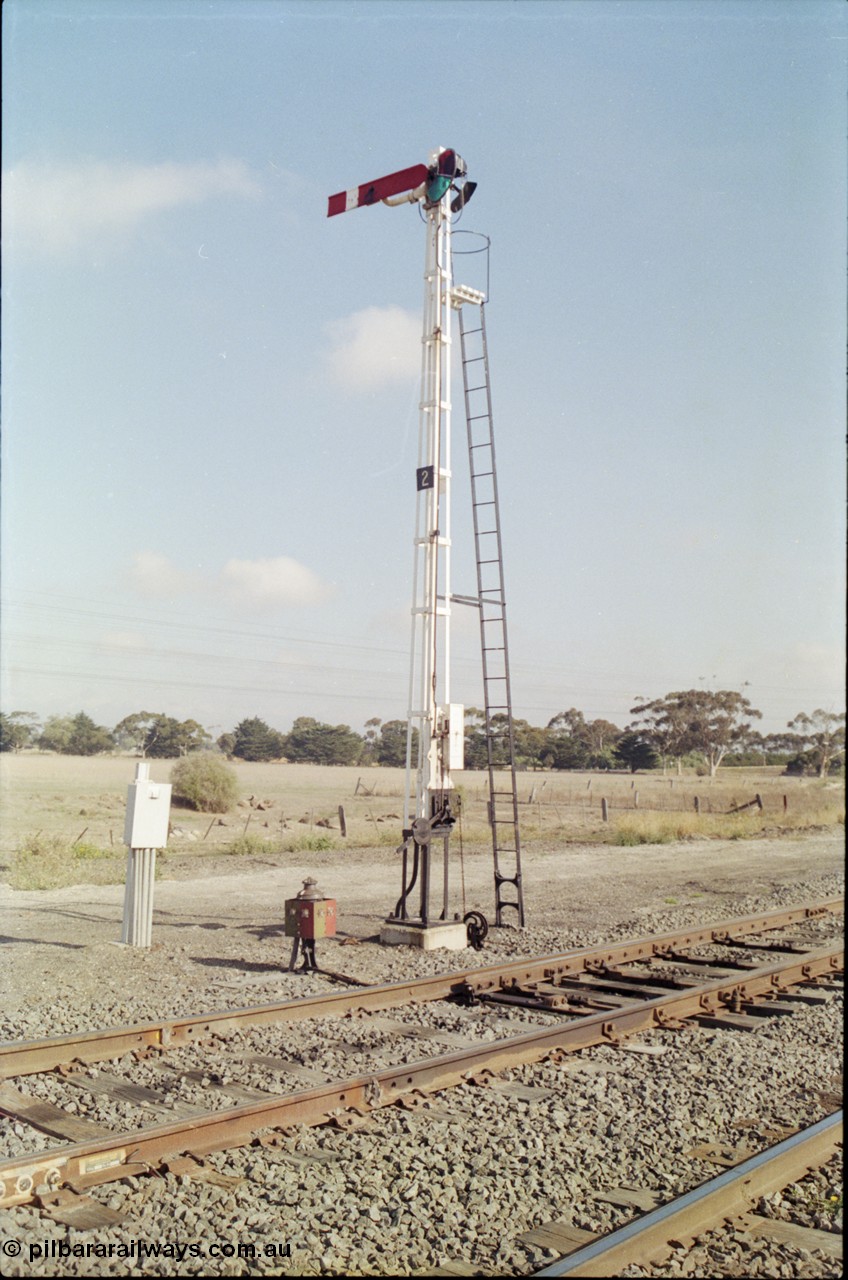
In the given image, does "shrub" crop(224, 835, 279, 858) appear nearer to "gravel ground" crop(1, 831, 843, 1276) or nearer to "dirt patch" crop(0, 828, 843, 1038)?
"dirt patch" crop(0, 828, 843, 1038)

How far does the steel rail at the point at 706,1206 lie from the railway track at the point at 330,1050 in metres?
2.04

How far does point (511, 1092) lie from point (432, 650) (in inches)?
249

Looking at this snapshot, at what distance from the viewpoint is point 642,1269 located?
174 inches

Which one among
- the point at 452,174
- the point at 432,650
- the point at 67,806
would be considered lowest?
the point at 67,806

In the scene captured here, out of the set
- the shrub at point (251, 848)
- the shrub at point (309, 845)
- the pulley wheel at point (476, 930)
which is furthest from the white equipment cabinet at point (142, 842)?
the shrub at point (309, 845)

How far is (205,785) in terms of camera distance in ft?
129

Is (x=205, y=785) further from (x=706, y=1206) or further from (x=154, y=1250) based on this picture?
(x=706, y=1206)

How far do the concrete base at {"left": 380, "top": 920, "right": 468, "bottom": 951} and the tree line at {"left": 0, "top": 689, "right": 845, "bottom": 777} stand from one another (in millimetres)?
46337

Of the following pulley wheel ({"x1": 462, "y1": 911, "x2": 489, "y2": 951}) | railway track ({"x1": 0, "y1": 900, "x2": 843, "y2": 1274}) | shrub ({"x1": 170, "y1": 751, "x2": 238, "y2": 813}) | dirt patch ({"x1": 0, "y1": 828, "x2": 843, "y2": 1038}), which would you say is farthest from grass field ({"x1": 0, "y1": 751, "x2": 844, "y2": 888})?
railway track ({"x1": 0, "y1": 900, "x2": 843, "y2": 1274})

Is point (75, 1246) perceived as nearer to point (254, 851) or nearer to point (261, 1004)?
point (261, 1004)

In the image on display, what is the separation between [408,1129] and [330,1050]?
1827 millimetres

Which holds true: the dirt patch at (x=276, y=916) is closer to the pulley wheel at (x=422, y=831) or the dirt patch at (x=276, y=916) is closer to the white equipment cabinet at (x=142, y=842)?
the white equipment cabinet at (x=142, y=842)

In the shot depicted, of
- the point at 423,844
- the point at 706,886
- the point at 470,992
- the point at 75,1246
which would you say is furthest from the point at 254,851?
the point at 75,1246

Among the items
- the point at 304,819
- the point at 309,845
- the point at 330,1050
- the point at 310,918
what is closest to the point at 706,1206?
the point at 330,1050
